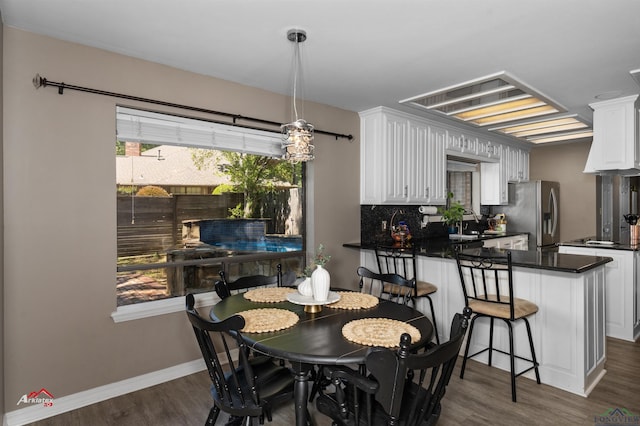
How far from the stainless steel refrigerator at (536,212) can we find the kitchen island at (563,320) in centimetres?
298

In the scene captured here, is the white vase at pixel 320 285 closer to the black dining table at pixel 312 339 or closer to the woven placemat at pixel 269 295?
the black dining table at pixel 312 339

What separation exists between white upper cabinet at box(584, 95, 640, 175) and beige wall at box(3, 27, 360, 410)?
412cm

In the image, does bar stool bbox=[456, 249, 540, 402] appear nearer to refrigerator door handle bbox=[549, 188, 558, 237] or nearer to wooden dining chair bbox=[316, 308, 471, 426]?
wooden dining chair bbox=[316, 308, 471, 426]

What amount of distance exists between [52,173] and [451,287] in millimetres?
3258

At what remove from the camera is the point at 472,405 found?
251cm

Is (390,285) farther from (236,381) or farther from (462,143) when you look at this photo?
(462,143)

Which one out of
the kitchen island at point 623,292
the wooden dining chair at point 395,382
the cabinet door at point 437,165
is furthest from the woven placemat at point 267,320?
the kitchen island at point 623,292

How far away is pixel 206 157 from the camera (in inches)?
130

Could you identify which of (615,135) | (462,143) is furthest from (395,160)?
(615,135)

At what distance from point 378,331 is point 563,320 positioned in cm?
181

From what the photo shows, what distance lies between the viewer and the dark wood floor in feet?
7.71

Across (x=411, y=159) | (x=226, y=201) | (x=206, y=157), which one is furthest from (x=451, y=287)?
(x=206, y=157)

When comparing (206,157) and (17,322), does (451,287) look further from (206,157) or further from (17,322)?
(17,322)

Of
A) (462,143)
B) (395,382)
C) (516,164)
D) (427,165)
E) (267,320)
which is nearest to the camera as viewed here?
(395,382)
